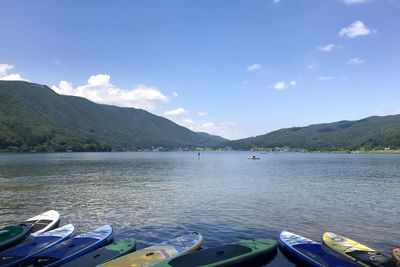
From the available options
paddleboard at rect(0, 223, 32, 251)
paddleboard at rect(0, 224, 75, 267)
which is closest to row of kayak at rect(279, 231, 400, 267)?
paddleboard at rect(0, 224, 75, 267)

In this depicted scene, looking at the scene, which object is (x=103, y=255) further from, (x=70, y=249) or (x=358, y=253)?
(x=358, y=253)

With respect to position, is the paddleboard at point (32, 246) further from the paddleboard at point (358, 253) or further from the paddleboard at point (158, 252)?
the paddleboard at point (358, 253)

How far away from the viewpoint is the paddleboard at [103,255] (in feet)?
61.4

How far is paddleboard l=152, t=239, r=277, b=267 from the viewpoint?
59.7ft

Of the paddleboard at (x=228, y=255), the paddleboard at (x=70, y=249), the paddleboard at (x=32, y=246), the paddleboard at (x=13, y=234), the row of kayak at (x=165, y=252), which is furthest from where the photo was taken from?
the paddleboard at (x=13, y=234)

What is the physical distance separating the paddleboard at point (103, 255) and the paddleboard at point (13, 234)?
5594 mm

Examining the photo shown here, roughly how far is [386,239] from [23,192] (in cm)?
4802

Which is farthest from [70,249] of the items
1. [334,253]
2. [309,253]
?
[334,253]

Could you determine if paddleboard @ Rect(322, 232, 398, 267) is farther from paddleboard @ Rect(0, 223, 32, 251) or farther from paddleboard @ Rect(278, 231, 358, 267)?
paddleboard @ Rect(0, 223, 32, 251)

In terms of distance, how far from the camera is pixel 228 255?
1978 cm

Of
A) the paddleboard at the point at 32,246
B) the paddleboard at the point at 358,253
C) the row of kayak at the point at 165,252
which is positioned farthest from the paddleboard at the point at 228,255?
the paddleboard at the point at 32,246

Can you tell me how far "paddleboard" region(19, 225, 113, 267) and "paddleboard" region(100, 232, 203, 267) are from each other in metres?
3.26

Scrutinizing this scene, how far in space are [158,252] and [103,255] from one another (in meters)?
3.05

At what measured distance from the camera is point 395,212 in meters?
36.9
